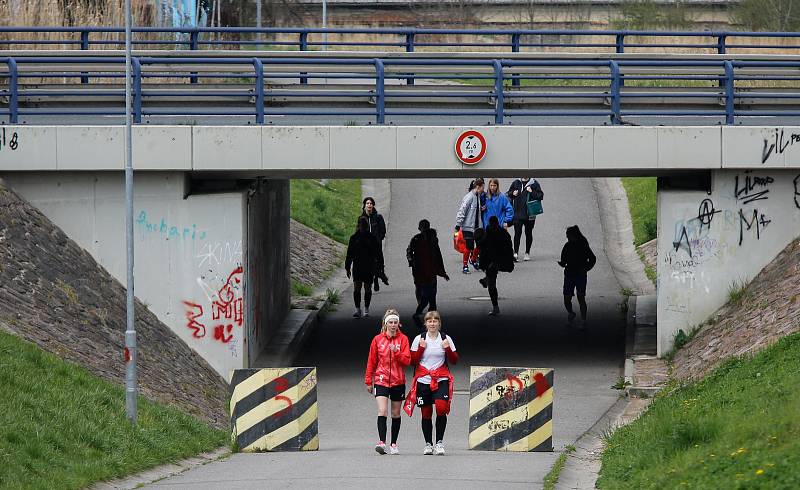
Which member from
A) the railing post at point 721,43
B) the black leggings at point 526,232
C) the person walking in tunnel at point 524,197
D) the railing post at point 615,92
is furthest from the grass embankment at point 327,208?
the railing post at point 615,92

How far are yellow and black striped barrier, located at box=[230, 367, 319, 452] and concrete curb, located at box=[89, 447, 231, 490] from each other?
0.32 metres

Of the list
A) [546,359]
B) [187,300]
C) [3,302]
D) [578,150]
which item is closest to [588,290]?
[546,359]

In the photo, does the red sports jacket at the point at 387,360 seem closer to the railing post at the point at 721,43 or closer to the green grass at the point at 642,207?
the railing post at the point at 721,43

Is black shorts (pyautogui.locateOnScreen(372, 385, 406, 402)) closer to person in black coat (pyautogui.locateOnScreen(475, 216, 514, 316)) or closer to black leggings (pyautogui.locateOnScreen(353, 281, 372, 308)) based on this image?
person in black coat (pyautogui.locateOnScreen(475, 216, 514, 316))

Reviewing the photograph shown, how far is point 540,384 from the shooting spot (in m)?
13.6

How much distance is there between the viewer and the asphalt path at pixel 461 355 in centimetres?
1182

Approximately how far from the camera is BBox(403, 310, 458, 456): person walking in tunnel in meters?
13.0

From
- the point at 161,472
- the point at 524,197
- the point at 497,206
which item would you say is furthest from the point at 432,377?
the point at 524,197

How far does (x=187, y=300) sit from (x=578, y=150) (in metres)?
5.30

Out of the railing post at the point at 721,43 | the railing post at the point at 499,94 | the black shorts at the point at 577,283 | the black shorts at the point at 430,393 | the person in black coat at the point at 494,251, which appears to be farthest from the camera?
the railing post at the point at 721,43

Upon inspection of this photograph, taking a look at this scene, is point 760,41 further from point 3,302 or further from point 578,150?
point 3,302

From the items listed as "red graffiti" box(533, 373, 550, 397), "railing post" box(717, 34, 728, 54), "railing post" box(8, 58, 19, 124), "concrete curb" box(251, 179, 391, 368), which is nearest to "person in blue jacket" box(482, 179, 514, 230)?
"concrete curb" box(251, 179, 391, 368)

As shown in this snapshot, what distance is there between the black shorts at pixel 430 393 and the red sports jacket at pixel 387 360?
21 cm

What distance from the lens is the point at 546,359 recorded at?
1991cm
